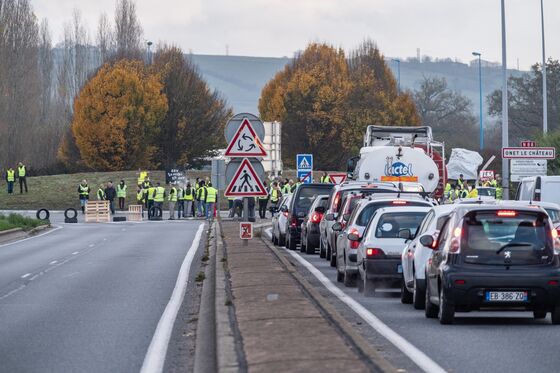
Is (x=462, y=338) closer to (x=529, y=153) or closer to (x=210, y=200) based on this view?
(x=529, y=153)

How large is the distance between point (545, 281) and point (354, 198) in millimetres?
12734

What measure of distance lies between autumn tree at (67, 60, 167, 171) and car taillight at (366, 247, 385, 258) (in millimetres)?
76371

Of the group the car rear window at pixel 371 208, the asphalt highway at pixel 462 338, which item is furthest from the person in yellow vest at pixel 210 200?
the asphalt highway at pixel 462 338

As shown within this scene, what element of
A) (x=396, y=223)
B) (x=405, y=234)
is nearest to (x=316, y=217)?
(x=396, y=223)

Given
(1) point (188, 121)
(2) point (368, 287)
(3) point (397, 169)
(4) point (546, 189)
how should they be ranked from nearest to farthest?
1. (2) point (368, 287)
2. (4) point (546, 189)
3. (3) point (397, 169)
4. (1) point (188, 121)

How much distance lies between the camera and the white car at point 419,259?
18422 millimetres

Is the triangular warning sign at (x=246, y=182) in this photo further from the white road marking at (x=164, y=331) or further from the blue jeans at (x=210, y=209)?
the blue jeans at (x=210, y=209)

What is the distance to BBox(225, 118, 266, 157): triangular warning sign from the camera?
28516 mm

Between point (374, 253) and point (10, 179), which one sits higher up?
point (10, 179)

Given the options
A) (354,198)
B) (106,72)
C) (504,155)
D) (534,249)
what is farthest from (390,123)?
(534,249)

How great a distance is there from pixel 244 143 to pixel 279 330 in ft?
49.9

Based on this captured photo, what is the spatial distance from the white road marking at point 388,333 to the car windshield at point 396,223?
45.1 inches

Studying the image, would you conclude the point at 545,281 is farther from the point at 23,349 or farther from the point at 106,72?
the point at 106,72

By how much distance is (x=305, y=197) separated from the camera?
124 feet
